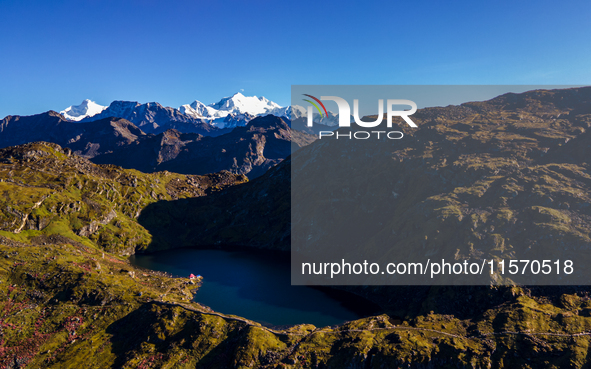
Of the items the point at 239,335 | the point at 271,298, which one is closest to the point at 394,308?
the point at 271,298

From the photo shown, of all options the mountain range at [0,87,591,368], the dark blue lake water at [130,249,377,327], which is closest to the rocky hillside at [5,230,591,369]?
the mountain range at [0,87,591,368]

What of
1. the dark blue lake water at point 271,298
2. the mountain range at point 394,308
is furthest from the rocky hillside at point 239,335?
the dark blue lake water at point 271,298

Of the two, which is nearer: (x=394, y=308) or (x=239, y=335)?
(x=239, y=335)

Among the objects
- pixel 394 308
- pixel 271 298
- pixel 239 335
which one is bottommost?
pixel 394 308

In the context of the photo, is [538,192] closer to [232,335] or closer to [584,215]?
[584,215]

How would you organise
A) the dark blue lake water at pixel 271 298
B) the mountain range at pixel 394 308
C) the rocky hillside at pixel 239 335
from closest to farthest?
1. the rocky hillside at pixel 239 335
2. the mountain range at pixel 394 308
3. the dark blue lake water at pixel 271 298

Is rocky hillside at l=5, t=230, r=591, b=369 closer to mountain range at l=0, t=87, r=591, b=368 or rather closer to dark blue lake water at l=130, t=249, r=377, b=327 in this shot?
mountain range at l=0, t=87, r=591, b=368

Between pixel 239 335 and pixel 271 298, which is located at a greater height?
pixel 239 335

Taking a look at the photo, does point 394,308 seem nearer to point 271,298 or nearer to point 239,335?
point 271,298

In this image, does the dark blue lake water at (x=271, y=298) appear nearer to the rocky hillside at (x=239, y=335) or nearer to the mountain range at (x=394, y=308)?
the mountain range at (x=394, y=308)
